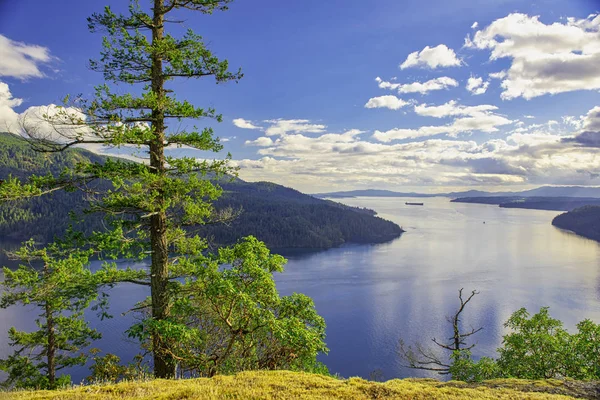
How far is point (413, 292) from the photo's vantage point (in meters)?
80.2

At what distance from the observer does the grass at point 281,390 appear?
9281mm

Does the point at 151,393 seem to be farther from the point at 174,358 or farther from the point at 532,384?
the point at 532,384

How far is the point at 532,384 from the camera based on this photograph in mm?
12695

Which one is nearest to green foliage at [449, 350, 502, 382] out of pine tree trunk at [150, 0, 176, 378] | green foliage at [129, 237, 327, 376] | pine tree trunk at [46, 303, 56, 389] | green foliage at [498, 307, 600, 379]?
green foliage at [498, 307, 600, 379]

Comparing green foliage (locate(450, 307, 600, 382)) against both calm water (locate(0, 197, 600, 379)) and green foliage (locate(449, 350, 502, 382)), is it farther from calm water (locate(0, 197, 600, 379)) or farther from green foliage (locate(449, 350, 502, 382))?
calm water (locate(0, 197, 600, 379))

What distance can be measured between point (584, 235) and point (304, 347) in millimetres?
240784

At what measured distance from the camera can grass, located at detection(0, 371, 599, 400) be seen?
9281mm

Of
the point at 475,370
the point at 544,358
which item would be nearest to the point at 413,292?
the point at 475,370

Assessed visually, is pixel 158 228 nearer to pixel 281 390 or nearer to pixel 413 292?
pixel 281 390

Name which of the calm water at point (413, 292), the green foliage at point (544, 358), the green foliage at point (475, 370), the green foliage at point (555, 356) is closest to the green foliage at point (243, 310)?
the green foliage at point (475, 370)

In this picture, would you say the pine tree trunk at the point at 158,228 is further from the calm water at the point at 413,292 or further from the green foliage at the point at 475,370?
the green foliage at the point at 475,370

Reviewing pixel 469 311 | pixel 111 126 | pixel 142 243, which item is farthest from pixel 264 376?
pixel 469 311

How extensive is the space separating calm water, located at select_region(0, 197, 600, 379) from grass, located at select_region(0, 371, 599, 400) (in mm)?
13110

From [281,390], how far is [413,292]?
3036 inches
